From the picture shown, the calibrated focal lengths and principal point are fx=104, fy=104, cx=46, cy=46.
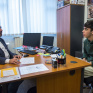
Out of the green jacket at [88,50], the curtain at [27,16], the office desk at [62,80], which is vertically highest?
the curtain at [27,16]

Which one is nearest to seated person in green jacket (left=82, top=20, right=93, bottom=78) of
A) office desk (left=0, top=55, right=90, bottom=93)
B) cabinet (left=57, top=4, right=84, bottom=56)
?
office desk (left=0, top=55, right=90, bottom=93)

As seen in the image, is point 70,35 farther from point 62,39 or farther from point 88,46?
point 88,46

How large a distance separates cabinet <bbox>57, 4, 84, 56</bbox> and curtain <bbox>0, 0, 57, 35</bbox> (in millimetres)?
520

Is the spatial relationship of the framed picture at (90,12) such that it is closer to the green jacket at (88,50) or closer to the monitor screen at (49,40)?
the monitor screen at (49,40)

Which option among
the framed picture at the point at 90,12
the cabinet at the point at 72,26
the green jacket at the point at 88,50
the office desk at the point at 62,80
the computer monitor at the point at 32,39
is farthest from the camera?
the cabinet at the point at 72,26

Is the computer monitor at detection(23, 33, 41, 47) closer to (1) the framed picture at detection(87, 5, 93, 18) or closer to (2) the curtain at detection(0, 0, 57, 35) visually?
(2) the curtain at detection(0, 0, 57, 35)

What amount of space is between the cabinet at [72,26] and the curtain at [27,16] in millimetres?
520

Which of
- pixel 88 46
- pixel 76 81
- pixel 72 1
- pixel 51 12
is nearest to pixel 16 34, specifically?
pixel 51 12

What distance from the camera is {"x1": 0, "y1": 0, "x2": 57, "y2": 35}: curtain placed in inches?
126

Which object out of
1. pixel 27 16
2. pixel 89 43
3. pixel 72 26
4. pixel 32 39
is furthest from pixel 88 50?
pixel 27 16

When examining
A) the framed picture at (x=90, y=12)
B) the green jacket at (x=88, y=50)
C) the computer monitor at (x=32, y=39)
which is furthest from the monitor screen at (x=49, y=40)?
the framed picture at (x=90, y=12)

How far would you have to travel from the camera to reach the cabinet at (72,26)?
124 inches

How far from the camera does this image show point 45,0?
358cm

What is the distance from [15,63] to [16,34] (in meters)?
2.16
